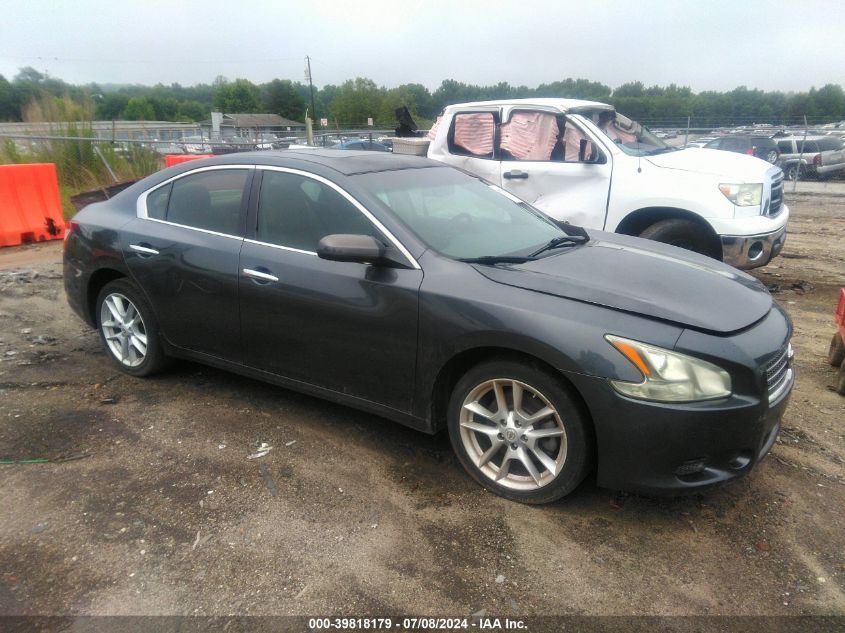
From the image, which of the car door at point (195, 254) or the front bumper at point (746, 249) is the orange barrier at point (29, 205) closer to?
the car door at point (195, 254)

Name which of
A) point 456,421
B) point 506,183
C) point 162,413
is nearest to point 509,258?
point 456,421

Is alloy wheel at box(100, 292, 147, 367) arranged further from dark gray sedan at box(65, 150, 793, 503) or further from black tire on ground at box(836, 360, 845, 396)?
black tire on ground at box(836, 360, 845, 396)

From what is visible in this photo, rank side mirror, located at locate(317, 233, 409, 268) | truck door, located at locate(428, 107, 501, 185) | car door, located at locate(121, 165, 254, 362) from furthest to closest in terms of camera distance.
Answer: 1. truck door, located at locate(428, 107, 501, 185)
2. car door, located at locate(121, 165, 254, 362)
3. side mirror, located at locate(317, 233, 409, 268)

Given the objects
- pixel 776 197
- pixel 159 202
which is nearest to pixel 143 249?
pixel 159 202

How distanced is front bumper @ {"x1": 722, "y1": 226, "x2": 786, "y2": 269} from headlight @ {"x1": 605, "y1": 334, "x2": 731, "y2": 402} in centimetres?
367

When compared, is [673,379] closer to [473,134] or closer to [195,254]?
[195,254]

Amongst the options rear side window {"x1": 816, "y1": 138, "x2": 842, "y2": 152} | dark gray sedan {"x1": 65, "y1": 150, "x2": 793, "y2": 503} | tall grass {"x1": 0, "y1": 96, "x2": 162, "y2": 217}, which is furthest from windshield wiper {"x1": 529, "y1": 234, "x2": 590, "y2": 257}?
rear side window {"x1": 816, "y1": 138, "x2": 842, "y2": 152}

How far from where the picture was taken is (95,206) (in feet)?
15.9

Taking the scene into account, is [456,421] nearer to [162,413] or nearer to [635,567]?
[635,567]

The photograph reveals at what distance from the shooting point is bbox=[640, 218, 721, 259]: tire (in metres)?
6.16

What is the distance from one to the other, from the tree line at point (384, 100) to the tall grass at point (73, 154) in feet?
2.26

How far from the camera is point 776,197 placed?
21.8 ft

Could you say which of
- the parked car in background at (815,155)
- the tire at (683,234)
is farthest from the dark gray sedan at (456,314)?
the parked car in background at (815,155)

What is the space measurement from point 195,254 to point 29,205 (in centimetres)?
657
